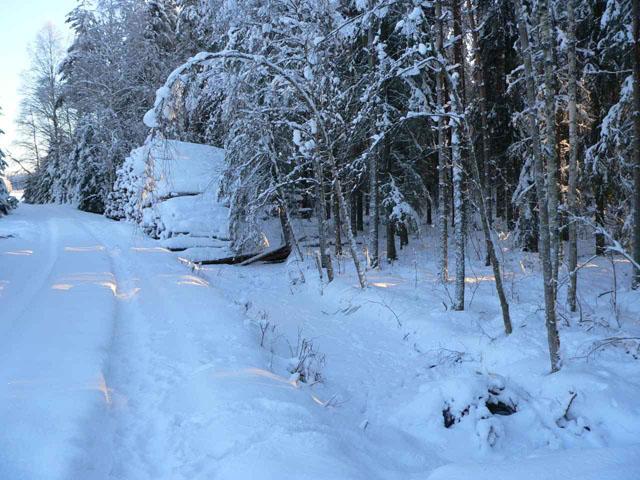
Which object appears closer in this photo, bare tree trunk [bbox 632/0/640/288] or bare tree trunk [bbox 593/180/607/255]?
bare tree trunk [bbox 632/0/640/288]

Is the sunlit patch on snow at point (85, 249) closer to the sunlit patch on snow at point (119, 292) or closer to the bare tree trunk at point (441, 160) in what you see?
the sunlit patch on snow at point (119, 292)

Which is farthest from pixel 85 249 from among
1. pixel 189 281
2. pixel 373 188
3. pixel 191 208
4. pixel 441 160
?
pixel 441 160

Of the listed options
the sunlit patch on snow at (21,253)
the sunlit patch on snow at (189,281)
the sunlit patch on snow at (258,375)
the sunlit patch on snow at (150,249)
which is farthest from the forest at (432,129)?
the sunlit patch on snow at (21,253)

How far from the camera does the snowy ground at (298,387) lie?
3.52 metres

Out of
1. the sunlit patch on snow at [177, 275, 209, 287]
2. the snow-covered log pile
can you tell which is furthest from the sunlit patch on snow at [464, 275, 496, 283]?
the snow-covered log pile

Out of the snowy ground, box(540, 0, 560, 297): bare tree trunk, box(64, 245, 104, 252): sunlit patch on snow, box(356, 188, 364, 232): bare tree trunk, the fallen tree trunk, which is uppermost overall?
box(540, 0, 560, 297): bare tree trunk

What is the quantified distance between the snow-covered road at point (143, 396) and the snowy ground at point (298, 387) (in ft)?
0.06

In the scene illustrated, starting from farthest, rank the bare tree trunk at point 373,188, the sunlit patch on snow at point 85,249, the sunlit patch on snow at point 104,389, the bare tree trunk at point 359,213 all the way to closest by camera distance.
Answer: the bare tree trunk at point 359,213 → the bare tree trunk at point 373,188 → the sunlit patch on snow at point 85,249 → the sunlit patch on snow at point 104,389

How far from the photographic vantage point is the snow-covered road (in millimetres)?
3439

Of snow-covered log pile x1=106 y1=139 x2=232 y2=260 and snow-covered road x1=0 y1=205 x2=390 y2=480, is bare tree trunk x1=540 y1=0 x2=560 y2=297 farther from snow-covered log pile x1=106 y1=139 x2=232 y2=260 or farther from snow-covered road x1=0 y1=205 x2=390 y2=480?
snow-covered log pile x1=106 y1=139 x2=232 y2=260

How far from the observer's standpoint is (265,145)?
13.1 m

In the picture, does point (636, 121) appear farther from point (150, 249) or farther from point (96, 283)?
point (150, 249)

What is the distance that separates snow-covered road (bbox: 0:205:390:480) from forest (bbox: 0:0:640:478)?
4.93 ft

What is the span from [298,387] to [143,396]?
1738 millimetres
